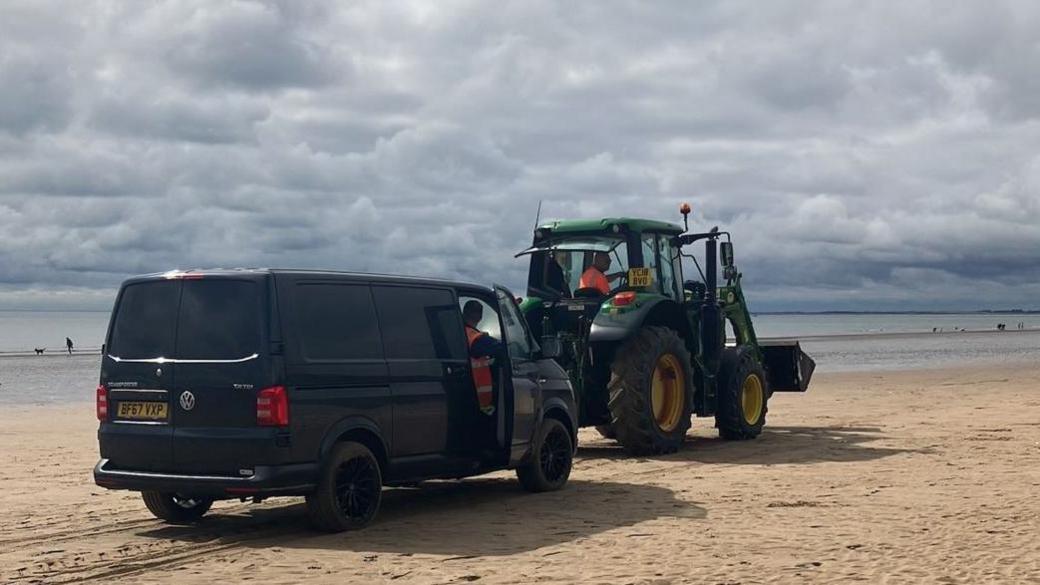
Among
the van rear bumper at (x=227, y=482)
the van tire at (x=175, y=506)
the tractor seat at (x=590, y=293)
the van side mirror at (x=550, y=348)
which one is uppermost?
the tractor seat at (x=590, y=293)

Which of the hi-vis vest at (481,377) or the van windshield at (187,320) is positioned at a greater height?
the van windshield at (187,320)

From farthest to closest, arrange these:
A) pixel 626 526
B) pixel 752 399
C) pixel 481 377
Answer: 1. pixel 752 399
2. pixel 481 377
3. pixel 626 526

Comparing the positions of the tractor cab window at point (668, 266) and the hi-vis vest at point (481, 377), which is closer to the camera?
the hi-vis vest at point (481, 377)

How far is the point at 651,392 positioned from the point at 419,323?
16.6ft

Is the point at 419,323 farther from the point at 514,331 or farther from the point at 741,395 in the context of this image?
the point at 741,395

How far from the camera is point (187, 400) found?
9.72 meters

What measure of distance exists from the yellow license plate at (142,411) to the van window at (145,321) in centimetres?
36

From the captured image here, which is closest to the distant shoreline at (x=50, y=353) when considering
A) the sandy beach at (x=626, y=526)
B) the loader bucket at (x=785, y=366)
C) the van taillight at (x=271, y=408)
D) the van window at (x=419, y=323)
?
the loader bucket at (x=785, y=366)

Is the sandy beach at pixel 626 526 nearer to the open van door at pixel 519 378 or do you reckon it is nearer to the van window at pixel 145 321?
the open van door at pixel 519 378

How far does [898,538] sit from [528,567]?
9.19 feet

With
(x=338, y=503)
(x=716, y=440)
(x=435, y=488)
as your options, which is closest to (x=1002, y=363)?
(x=716, y=440)

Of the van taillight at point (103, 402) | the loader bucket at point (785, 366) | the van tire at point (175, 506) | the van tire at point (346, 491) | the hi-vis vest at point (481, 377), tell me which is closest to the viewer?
the van tire at point (346, 491)

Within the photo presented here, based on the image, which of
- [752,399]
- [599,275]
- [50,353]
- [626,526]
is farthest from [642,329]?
[50,353]

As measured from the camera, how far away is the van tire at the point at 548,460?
12.2m
